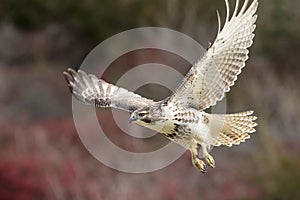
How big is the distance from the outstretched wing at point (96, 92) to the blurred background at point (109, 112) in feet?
25.7

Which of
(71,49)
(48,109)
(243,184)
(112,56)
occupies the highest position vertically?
(71,49)

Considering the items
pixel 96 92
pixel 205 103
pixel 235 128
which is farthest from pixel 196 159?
pixel 96 92

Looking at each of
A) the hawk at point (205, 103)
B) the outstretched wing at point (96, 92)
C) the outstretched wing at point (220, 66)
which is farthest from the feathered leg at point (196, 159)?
the outstretched wing at point (96, 92)

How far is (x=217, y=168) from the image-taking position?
15336mm

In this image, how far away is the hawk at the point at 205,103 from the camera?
16.5 feet

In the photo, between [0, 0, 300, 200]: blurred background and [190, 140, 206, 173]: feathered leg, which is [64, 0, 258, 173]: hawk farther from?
[0, 0, 300, 200]: blurred background

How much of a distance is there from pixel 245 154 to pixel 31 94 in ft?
17.1

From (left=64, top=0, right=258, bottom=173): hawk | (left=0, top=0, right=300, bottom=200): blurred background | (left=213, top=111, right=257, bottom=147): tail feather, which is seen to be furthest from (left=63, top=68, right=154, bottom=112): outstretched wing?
(left=0, top=0, right=300, bottom=200): blurred background

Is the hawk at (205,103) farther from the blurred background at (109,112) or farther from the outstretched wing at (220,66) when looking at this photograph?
the blurred background at (109,112)

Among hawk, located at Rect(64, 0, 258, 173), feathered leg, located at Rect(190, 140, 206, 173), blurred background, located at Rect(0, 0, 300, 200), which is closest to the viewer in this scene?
hawk, located at Rect(64, 0, 258, 173)

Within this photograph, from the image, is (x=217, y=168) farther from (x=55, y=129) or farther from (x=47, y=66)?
(x=47, y=66)

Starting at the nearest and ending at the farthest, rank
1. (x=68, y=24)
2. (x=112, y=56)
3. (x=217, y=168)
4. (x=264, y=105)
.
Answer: (x=217, y=168)
(x=264, y=105)
(x=112, y=56)
(x=68, y=24)

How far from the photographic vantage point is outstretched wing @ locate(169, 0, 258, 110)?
507 centimetres

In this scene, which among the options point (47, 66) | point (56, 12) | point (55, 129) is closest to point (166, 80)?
point (55, 129)
